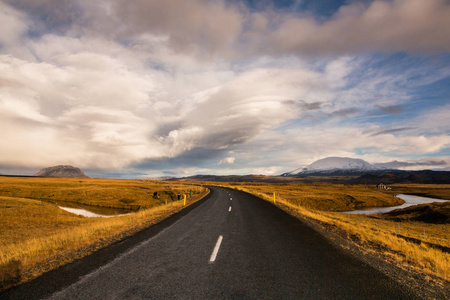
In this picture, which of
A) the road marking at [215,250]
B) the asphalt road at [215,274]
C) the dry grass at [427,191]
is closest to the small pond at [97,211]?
the road marking at [215,250]

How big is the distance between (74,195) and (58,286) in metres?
50.5

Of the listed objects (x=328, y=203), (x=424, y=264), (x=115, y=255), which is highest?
(x=115, y=255)

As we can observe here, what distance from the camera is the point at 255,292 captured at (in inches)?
162

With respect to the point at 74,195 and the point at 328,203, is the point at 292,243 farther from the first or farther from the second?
the point at 74,195

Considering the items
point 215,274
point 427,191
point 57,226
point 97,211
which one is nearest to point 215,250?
point 215,274

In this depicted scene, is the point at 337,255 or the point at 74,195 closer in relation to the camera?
the point at 337,255

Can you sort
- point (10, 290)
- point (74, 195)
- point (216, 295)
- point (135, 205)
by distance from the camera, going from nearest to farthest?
1. point (216, 295)
2. point (10, 290)
3. point (135, 205)
4. point (74, 195)

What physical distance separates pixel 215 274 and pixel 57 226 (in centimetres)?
2238

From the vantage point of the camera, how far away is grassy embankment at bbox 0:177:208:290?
5902 mm

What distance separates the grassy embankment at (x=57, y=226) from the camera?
590 centimetres

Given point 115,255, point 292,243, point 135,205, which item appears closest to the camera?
point 115,255

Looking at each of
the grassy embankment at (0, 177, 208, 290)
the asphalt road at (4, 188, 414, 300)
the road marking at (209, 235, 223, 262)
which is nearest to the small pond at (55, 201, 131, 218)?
the grassy embankment at (0, 177, 208, 290)

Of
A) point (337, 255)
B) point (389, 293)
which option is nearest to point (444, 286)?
point (389, 293)

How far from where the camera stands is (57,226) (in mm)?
20531
